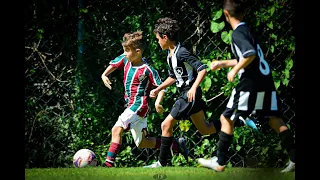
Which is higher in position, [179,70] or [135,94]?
[179,70]

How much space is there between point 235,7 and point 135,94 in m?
1.65

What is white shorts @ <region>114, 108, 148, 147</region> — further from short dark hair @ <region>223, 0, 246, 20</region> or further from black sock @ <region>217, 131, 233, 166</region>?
short dark hair @ <region>223, 0, 246, 20</region>

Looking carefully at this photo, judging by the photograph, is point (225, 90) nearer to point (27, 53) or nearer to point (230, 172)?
point (230, 172)

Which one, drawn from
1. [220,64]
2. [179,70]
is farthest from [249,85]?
[179,70]

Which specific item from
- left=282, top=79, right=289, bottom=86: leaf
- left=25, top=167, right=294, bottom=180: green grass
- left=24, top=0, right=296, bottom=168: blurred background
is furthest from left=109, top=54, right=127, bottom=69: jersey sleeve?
left=282, top=79, right=289, bottom=86: leaf

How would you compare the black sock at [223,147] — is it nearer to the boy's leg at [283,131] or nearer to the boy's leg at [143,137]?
the boy's leg at [283,131]

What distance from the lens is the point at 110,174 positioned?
19.0 feet

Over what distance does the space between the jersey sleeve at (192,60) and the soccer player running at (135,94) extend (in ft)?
1.67

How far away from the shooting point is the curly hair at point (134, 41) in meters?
6.57

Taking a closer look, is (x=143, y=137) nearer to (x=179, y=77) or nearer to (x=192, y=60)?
(x=179, y=77)

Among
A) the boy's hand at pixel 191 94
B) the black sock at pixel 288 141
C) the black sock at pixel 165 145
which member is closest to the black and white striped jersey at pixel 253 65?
the black sock at pixel 288 141

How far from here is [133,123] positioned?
21.4ft

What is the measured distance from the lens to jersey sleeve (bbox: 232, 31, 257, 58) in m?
5.09

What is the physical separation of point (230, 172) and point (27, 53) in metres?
2.93
